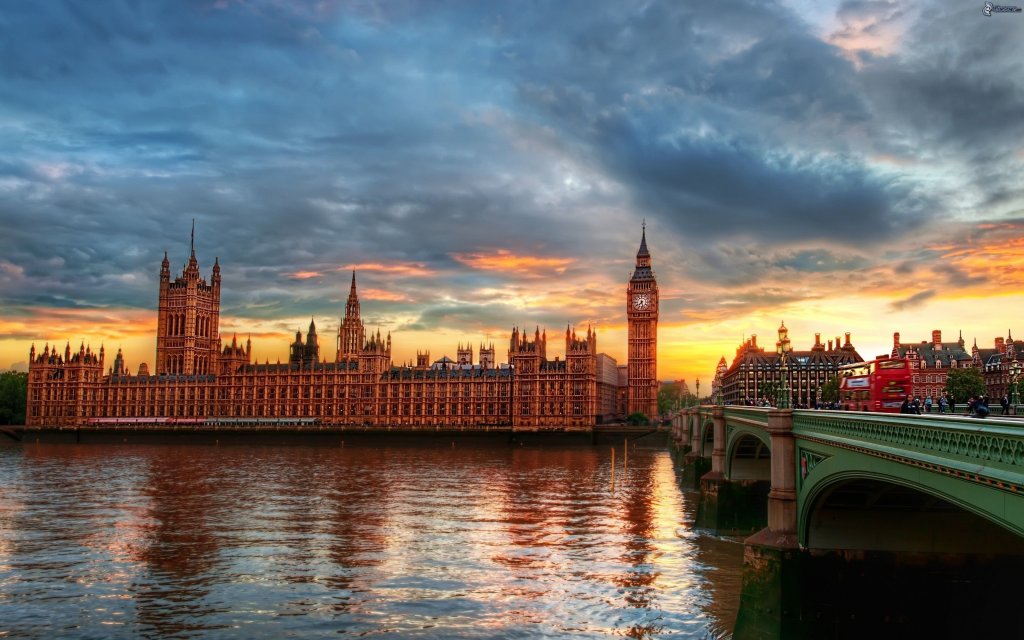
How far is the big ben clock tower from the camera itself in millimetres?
182250

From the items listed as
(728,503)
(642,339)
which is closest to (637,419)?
(642,339)

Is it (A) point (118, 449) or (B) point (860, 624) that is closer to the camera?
(B) point (860, 624)

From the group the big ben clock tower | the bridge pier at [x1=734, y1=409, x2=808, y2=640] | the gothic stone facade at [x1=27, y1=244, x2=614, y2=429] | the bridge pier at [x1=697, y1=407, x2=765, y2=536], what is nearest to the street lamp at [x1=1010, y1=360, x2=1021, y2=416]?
the bridge pier at [x1=734, y1=409, x2=808, y2=640]

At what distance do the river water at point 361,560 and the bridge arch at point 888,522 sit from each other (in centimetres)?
500

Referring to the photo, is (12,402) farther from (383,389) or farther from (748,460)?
(748,460)

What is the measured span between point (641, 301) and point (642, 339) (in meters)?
9.31

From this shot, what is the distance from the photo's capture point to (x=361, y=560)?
40406mm

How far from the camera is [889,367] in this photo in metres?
36.9

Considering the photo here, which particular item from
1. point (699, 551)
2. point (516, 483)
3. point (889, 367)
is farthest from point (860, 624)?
point (516, 483)

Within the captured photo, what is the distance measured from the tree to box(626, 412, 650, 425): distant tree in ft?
275

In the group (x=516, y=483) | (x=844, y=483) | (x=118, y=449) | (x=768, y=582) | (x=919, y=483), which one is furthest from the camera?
(x=118, y=449)

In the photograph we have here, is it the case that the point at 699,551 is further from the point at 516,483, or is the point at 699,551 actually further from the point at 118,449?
the point at 118,449

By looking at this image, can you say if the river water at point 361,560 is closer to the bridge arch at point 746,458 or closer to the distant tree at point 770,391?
the bridge arch at point 746,458

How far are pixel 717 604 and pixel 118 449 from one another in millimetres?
129228
